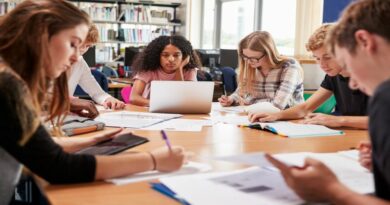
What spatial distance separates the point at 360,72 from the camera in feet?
2.81

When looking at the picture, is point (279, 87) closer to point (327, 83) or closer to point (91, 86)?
point (327, 83)

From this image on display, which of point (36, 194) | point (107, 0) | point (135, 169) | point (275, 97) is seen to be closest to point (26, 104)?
point (135, 169)

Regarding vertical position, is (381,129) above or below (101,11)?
below

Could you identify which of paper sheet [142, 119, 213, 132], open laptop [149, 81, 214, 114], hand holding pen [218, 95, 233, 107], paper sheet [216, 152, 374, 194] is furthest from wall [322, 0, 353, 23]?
paper sheet [216, 152, 374, 194]

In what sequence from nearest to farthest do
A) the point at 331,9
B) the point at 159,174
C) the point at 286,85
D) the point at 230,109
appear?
the point at 159,174
the point at 230,109
the point at 286,85
the point at 331,9

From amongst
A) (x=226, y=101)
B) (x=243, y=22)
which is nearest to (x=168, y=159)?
(x=226, y=101)

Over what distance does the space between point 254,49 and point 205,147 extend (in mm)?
1424

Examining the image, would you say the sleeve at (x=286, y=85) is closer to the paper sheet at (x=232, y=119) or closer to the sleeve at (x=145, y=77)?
the paper sheet at (x=232, y=119)

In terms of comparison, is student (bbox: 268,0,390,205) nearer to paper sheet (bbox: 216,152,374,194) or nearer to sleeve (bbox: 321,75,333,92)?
paper sheet (bbox: 216,152,374,194)

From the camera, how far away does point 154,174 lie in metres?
1.09

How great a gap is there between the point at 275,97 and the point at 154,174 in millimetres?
1676

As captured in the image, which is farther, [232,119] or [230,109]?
[230,109]

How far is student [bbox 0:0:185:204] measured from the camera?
0.93m

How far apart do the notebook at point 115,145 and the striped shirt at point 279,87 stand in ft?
4.38
